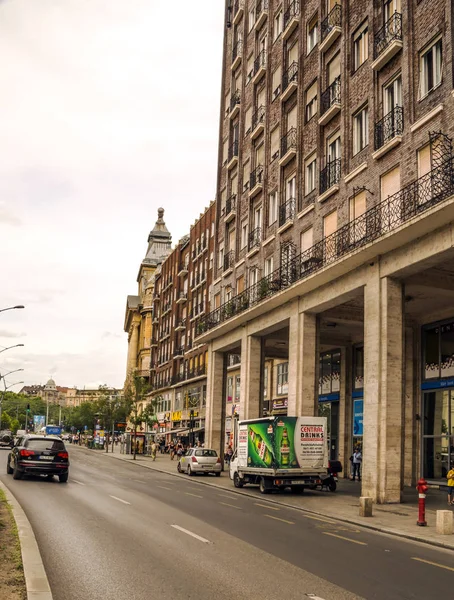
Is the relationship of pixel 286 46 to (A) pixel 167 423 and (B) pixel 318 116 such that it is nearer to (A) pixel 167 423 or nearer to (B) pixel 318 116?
(B) pixel 318 116

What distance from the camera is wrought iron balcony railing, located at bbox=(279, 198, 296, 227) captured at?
33.7m

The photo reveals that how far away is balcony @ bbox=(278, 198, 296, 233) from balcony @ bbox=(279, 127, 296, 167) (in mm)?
2181

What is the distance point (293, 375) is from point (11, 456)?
12.6 meters

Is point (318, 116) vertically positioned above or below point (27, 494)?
above

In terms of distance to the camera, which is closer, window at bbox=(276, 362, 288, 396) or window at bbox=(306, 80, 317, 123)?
window at bbox=(306, 80, 317, 123)

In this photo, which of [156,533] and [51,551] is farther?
[156,533]

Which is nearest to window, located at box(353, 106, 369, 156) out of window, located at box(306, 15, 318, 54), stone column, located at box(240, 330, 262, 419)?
window, located at box(306, 15, 318, 54)

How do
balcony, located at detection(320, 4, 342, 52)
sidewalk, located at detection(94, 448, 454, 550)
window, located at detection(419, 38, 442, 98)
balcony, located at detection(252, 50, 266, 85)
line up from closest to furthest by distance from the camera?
sidewalk, located at detection(94, 448, 454, 550) → window, located at detection(419, 38, 442, 98) → balcony, located at detection(320, 4, 342, 52) → balcony, located at detection(252, 50, 266, 85)

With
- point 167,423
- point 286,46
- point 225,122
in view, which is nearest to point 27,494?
point 286,46

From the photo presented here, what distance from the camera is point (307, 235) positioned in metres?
31.7

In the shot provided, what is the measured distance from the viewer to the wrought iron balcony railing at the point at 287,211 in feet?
111

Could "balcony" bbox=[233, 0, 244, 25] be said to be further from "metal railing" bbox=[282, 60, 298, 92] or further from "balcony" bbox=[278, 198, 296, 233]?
"balcony" bbox=[278, 198, 296, 233]

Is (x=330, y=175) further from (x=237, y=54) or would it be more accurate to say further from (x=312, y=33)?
(x=237, y=54)

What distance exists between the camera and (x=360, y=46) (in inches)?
1114
